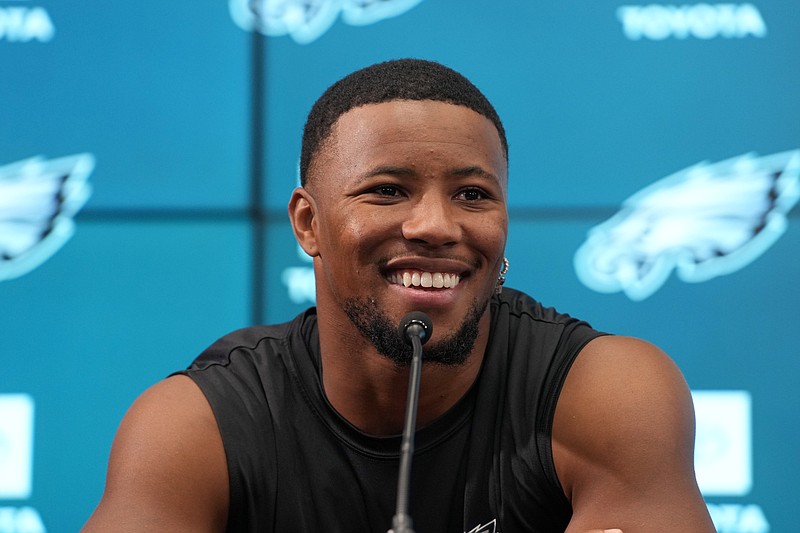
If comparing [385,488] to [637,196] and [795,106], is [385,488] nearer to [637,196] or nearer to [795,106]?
[637,196]

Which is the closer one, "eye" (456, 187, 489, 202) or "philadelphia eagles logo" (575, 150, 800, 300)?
"eye" (456, 187, 489, 202)

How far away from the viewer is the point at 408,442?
3.02 ft

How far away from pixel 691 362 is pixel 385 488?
861 millimetres

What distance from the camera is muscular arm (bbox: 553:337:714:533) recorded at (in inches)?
47.3

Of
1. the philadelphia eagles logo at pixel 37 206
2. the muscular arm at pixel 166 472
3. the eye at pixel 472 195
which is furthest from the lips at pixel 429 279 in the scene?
the philadelphia eagles logo at pixel 37 206

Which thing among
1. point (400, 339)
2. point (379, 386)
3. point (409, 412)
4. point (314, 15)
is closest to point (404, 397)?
point (379, 386)

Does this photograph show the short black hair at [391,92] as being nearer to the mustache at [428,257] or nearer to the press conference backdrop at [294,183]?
the mustache at [428,257]

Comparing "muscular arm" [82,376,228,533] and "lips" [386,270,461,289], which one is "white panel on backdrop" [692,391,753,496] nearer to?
"lips" [386,270,461,289]

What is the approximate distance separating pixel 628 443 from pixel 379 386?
348 mm

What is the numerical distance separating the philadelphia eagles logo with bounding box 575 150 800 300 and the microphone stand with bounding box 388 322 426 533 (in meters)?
0.96

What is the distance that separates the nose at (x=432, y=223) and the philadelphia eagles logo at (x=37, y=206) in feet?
3.31

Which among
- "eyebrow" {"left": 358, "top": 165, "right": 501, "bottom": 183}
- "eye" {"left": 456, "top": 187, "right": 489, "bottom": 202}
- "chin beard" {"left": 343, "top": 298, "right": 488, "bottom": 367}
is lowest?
"chin beard" {"left": 343, "top": 298, "right": 488, "bottom": 367}

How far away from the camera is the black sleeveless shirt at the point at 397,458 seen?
52.6 inches

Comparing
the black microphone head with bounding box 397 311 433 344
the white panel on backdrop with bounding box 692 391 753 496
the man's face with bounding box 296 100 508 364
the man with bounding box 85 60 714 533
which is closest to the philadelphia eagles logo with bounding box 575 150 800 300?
the white panel on backdrop with bounding box 692 391 753 496
